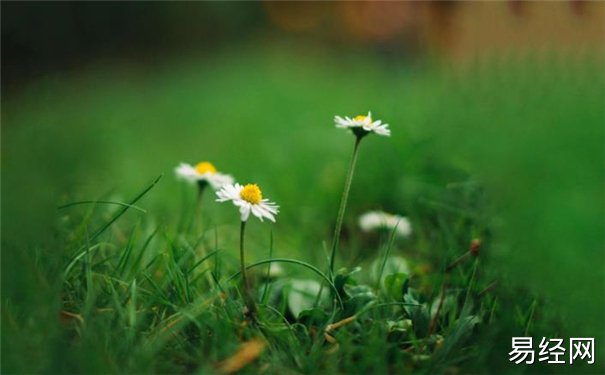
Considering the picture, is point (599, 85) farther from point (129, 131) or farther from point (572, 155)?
point (129, 131)

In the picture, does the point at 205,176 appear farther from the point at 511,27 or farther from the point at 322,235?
the point at 511,27

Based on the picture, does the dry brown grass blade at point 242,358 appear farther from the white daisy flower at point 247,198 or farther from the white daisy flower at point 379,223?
the white daisy flower at point 379,223

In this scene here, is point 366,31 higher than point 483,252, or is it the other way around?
point 366,31

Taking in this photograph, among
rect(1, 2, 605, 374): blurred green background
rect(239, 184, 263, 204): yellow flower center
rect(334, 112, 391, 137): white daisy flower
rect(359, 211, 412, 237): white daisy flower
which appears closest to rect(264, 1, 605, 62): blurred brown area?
rect(1, 2, 605, 374): blurred green background

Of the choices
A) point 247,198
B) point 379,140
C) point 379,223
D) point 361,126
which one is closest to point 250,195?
point 247,198

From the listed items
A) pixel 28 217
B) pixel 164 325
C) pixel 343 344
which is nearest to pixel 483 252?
pixel 343 344

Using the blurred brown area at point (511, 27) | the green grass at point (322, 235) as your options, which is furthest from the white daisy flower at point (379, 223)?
the blurred brown area at point (511, 27)
